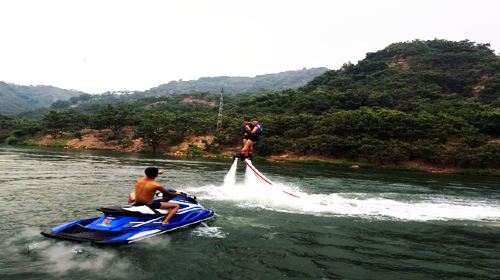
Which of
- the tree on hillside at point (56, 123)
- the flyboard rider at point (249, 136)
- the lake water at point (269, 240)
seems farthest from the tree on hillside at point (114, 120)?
the flyboard rider at point (249, 136)

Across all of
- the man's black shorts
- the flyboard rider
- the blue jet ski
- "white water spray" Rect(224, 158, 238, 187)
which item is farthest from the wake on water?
the blue jet ski

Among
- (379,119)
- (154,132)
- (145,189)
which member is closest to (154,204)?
(145,189)

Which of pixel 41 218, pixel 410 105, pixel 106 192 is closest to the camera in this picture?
pixel 41 218

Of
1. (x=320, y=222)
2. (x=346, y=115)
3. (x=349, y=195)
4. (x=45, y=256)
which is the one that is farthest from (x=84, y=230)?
(x=346, y=115)

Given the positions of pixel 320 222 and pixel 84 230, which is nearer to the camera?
pixel 84 230

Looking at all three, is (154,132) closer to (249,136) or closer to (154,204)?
(249,136)

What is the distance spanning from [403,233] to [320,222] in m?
3.32

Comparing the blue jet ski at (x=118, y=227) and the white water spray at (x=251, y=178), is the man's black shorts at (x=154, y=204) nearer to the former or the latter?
the blue jet ski at (x=118, y=227)

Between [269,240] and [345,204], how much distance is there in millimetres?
8849

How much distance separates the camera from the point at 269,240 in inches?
531

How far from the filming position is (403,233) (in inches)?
611

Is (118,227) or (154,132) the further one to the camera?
(154,132)

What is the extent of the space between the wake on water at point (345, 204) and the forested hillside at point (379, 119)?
124 ft

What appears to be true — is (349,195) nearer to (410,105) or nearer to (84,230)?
(84,230)
